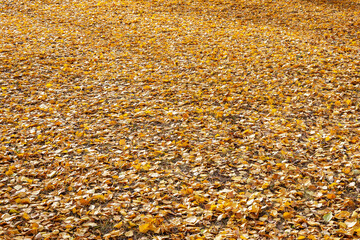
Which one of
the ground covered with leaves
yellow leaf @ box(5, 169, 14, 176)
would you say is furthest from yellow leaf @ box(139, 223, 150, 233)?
yellow leaf @ box(5, 169, 14, 176)

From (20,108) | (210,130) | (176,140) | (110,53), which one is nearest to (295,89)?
(210,130)

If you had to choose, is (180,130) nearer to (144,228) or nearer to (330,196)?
(144,228)

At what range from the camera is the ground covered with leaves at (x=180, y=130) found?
3.26m

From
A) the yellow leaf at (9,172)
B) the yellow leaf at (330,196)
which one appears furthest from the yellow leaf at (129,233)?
the yellow leaf at (330,196)

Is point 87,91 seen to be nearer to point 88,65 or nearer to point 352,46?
point 88,65

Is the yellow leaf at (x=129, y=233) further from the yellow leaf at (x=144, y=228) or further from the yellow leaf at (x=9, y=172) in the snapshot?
the yellow leaf at (x=9, y=172)

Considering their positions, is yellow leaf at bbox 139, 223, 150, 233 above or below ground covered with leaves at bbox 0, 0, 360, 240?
below

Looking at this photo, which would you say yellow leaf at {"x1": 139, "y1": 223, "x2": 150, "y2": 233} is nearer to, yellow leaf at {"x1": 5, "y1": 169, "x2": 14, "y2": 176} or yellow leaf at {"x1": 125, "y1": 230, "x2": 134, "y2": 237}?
yellow leaf at {"x1": 125, "y1": 230, "x2": 134, "y2": 237}

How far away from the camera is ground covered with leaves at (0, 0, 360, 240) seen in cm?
326

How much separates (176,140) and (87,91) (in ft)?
8.41

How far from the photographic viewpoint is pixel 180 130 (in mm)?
4910

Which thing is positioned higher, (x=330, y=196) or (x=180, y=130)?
(x=180, y=130)

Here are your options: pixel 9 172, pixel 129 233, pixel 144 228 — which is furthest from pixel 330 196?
pixel 9 172

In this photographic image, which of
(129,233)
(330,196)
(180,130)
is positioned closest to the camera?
(129,233)
